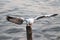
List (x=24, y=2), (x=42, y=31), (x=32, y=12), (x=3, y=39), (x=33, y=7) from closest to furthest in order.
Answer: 1. (x=3, y=39)
2. (x=42, y=31)
3. (x=32, y=12)
4. (x=33, y=7)
5. (x=24, y=2)

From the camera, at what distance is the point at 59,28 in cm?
571

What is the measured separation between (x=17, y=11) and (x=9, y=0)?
1.46 meters

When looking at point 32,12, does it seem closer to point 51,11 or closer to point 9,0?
point 51,11

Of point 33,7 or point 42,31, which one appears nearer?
point 42,31

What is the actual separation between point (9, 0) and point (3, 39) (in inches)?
137

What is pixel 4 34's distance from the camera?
17.7 ft

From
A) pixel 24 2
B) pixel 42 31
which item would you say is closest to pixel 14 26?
pixel 42 31

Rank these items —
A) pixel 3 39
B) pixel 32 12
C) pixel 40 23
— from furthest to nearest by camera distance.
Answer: pixel 32 12 → pixel 40 23 → pixel 3 39

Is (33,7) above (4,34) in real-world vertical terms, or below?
above

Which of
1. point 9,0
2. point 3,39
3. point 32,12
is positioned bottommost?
point 3,39

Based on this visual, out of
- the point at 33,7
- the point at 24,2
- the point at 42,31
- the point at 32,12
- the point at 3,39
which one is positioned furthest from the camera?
the point at 24,2

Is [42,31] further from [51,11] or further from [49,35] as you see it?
[51,11]

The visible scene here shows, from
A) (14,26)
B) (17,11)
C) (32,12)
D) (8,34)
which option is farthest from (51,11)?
(8,34)

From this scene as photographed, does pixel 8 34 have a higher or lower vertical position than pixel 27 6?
lower
